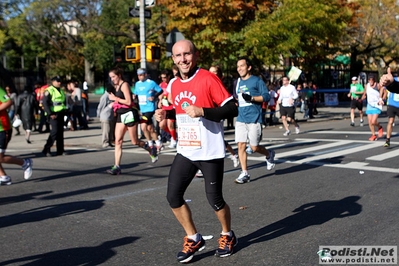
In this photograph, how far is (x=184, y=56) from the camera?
518cm

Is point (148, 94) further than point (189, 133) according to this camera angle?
Yes

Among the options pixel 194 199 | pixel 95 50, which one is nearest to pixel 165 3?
pixel 194 199

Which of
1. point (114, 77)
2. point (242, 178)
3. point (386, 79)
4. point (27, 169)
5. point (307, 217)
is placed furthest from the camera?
point (114, 77)

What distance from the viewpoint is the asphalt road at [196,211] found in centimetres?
562

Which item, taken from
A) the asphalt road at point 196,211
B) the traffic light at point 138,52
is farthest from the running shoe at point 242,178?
the traffic light at point 138,52

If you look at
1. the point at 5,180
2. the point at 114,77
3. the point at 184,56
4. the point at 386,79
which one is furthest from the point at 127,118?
the point at 386,79

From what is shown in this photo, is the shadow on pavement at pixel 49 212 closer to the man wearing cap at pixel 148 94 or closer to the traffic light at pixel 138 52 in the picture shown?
the man wearing cap at pixel 148 94

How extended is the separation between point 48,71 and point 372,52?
3801cm

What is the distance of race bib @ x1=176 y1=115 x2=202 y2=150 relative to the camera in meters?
5.33

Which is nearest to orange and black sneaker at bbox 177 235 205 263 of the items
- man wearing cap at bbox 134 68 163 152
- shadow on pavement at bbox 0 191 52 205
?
shadow on pavement at bbox 0 191 52 205

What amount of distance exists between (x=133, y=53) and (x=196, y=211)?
38.4 feet

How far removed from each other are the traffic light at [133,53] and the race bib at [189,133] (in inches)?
514

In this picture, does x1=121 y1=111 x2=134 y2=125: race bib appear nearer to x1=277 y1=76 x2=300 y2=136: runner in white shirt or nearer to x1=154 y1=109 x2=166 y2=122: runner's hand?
x1=154 y1=109 x2=166 y2=122: runner's hand

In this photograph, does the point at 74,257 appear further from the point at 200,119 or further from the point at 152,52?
the point at 152,52
